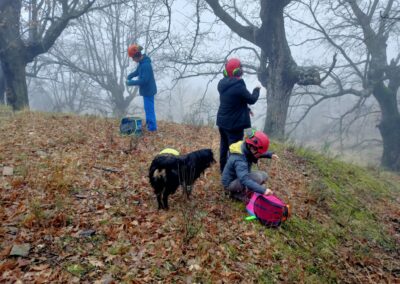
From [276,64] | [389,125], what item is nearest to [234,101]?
[276,64]

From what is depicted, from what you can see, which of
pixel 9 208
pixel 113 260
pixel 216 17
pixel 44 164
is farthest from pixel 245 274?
pixel 216 17

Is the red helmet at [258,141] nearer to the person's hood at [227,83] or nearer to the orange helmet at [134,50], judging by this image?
the person's hood at [227,83]

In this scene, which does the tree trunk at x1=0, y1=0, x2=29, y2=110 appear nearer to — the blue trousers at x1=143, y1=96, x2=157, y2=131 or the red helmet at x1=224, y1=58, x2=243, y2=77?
the blue trousers at x1=143, y1=96, x2=157, y2=131

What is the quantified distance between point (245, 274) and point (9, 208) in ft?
10.4

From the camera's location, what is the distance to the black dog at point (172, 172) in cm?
406

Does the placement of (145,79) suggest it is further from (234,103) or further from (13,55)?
(13,55)

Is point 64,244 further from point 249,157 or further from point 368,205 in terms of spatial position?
point 368,205

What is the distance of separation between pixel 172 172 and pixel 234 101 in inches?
70.9

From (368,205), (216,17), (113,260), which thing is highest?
(216,17)

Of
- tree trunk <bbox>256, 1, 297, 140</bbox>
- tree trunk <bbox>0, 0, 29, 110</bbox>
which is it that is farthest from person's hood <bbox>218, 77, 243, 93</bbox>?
tree trunk <bbox>0, 0, 29, 110</bbox>

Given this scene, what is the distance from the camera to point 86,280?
298cm

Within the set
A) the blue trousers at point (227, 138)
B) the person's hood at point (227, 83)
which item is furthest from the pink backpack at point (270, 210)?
the person's hood at point (227, 83)

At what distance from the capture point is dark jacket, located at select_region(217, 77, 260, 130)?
4.96 metres

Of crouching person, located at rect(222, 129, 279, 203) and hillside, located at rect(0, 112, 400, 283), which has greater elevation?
crouching person, located at rect(222, 129, 279, 203)
